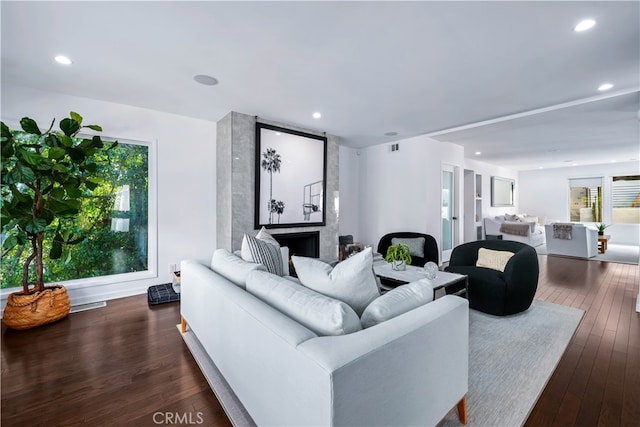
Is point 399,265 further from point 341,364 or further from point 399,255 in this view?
point 341,364

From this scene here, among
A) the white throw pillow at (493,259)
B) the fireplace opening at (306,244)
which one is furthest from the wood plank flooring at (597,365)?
the fireplace opening at (306,244)

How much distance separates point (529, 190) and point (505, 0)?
10.2m

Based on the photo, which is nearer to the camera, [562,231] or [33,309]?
[33,309]

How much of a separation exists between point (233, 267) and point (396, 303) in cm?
123

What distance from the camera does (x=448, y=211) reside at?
5805mm

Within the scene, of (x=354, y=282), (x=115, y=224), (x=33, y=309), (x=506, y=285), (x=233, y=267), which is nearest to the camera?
(x=354, y=282)

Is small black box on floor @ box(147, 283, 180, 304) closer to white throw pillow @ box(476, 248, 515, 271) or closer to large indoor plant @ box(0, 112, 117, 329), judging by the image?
large indoor plant @ box(0, 112, 117, 329)

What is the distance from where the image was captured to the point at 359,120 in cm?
423

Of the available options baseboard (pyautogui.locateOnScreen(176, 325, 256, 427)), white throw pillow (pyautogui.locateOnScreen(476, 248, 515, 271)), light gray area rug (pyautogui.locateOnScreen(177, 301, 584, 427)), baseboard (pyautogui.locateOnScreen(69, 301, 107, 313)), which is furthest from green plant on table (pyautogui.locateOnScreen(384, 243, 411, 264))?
baseboard (pyautogui.locateOnScreen(69, 301, 107, 313))

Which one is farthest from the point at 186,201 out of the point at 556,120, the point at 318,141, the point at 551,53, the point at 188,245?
the point at 556,120

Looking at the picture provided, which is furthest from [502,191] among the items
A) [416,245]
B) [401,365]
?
[401,365]

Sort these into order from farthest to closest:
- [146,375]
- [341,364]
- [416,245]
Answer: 1. [416,245]
2. [146,375]
3. [341,364]

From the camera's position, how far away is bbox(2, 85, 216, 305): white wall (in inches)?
133

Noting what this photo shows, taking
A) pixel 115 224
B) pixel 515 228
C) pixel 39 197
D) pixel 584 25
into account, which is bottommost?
pixel 515 228
